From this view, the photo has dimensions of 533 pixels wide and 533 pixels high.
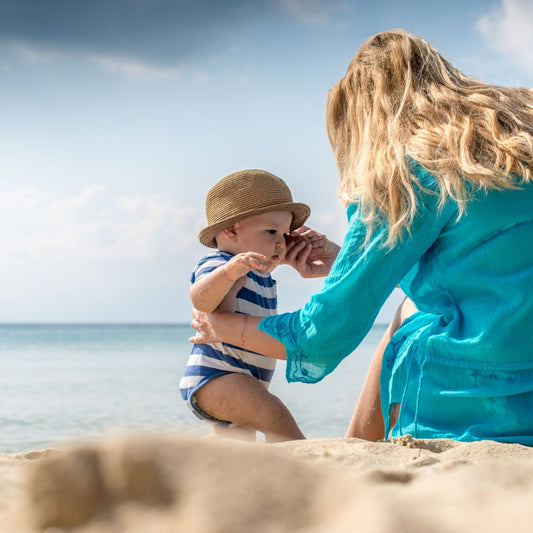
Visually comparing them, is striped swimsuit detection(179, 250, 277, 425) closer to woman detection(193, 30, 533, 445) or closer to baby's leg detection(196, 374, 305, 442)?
baby's leg detection(196, 374, 305, 442)

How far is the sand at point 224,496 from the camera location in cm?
105

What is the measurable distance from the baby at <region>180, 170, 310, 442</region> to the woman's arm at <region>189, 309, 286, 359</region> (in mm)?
69

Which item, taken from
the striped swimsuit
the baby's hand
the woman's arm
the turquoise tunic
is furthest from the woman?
the striped swimsuit

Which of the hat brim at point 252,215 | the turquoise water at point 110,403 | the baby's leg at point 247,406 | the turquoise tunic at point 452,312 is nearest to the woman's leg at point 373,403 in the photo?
the baby's leg at point 247,406

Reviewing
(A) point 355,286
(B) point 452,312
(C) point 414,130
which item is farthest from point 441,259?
(C) point 414,130

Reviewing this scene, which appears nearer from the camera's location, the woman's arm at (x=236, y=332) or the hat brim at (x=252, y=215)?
the woman's arm at (x=236, y=332)

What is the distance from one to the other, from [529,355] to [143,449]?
1377 millimetres

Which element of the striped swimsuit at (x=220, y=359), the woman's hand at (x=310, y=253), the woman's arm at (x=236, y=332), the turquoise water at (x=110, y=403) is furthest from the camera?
the turquoise water at (x=110, y=403)

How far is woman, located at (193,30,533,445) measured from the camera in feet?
6.79

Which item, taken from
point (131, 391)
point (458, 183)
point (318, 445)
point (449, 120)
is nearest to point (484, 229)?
point (458, 183)

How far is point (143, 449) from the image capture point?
1.19 m

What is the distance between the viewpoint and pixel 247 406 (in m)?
2.95

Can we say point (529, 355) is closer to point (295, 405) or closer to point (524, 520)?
point (524, 520)

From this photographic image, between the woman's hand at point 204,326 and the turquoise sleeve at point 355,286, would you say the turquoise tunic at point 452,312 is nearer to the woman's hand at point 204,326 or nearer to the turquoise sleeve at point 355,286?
the turquoise sleeve at point 355,286
